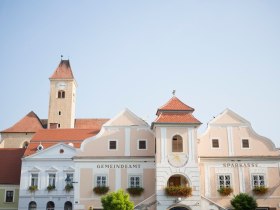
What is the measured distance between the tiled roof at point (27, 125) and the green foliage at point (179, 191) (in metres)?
33.7

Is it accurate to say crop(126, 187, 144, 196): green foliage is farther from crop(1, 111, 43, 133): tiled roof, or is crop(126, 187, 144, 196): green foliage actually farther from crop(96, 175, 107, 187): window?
crop(1, 111, 43, 133): tiled roof

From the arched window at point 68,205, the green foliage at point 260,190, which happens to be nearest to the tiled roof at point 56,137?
the arched window at point 68,205

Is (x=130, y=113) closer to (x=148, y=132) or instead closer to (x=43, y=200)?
(x=148, y=132)

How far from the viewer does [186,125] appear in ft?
110

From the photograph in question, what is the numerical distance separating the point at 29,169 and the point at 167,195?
1804cm

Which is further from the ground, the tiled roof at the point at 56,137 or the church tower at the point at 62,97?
the church tower at the point at 62,97

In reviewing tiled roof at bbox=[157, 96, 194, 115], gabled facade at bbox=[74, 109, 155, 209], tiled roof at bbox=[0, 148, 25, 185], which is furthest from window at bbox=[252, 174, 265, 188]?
tiled roof at bbox=[0, 148, 25, 185]

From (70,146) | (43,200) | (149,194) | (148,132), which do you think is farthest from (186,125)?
(43,200)

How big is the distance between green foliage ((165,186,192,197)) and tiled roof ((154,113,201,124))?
214 inches

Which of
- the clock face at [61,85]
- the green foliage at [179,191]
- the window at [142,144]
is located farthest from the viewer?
the clock face at [61,85]

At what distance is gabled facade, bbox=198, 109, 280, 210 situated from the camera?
113 feet

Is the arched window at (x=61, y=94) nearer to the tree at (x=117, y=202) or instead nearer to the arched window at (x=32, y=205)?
the arched window at (x=32, y=205)

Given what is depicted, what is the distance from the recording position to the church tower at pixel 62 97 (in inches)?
2576

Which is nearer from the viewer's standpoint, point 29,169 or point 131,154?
point 131,154
